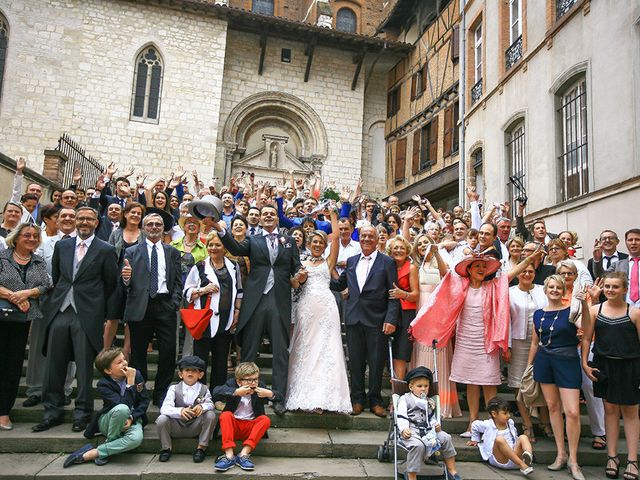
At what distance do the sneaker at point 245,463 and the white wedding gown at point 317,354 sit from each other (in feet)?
2.78

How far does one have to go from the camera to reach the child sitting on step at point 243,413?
4129 millimetres

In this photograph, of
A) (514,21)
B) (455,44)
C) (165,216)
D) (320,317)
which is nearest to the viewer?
(320,317)

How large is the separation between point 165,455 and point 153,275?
177cm

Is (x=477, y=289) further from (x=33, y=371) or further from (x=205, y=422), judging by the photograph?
(x=33, y=371)

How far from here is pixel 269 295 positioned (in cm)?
503

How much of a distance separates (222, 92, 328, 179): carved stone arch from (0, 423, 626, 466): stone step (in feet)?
54.5

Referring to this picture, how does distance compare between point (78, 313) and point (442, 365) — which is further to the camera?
point (442, 365)

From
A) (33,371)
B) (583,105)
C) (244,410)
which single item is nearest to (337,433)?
(244,410)

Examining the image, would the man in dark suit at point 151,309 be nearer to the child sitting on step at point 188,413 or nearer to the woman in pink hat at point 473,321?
the child sitting on step at point 188,413

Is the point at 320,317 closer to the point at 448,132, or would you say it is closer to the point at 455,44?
the point at 448,132

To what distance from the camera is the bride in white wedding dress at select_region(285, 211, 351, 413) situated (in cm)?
481

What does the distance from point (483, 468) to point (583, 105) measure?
8.09 meters

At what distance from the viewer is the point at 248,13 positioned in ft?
63.6

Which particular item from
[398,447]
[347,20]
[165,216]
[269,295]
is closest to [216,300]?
[269,295]
